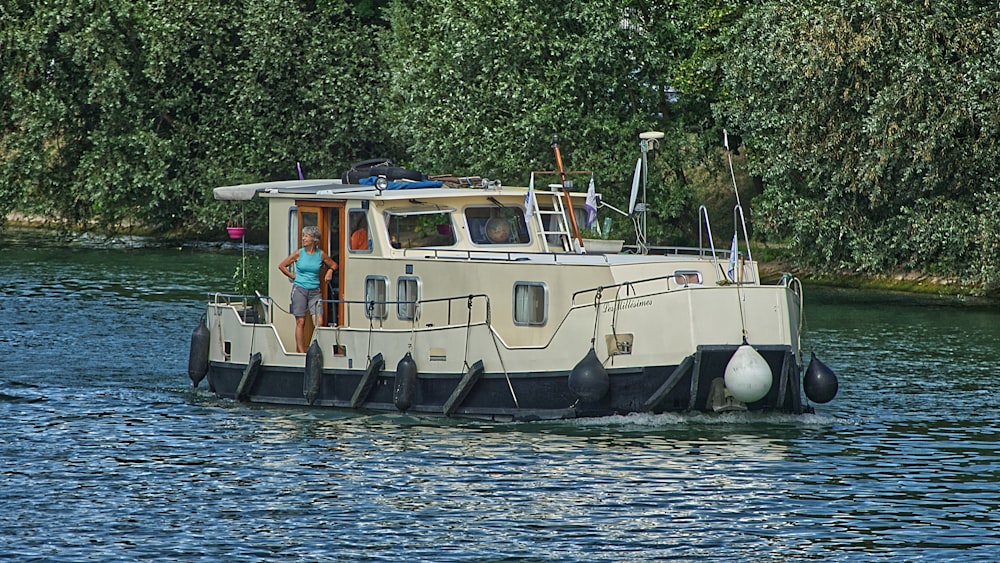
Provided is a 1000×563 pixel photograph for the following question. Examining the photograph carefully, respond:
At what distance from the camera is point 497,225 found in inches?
1067

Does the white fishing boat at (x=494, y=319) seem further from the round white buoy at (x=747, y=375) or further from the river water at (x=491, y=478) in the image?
the river water at (x=491, y=478)

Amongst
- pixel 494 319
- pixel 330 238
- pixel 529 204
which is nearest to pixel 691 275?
pixel 529 204

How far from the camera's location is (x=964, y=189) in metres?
43.2

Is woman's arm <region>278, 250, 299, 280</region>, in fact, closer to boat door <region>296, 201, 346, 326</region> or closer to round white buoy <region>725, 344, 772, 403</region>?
boat door <region>296, 201, 346, 326</region>

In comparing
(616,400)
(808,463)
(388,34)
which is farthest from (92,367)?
(388,34)

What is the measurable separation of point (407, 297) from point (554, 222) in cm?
310

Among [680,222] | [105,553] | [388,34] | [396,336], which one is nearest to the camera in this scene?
[105,553]

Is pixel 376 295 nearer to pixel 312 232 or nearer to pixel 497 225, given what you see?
pixel 312 232

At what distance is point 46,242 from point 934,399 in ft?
134

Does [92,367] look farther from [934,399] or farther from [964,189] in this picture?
[964,189]

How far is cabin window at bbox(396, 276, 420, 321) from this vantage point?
84.7 ft

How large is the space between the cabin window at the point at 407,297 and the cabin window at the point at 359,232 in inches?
33.8

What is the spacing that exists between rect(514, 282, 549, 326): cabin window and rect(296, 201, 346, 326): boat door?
317 cm

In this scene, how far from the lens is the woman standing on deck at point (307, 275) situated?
26516mm
